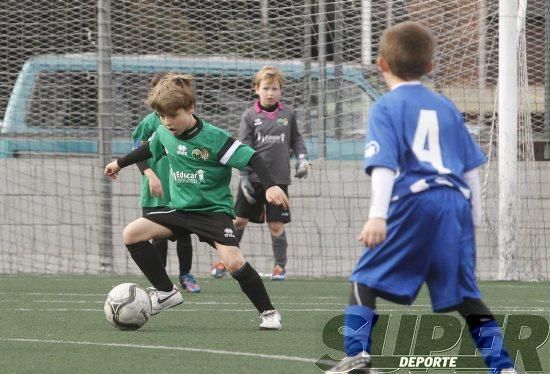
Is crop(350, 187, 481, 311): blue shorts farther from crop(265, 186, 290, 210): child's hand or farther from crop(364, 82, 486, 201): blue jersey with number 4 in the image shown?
crop(265, 186, 290, 210): child's hand

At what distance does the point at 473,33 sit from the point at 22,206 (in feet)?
14.7

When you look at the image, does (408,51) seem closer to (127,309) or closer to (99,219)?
(127,309)

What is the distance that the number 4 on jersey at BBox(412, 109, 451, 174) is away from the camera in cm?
477

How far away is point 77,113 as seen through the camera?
1216 cm

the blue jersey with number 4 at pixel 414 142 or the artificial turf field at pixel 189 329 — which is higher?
the blue jersey with number 4 at pixel 414 142

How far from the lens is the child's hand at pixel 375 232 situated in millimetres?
4586

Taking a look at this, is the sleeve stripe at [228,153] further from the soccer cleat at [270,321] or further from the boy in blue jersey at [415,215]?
the boy in blue jersey at [415,215]

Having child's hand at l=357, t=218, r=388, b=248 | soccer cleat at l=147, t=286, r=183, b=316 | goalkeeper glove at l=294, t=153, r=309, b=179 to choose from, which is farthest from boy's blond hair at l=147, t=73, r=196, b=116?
goalkeeper glove at l=294, t=153, r=309, b=179

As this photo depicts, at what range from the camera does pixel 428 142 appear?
4781 mm

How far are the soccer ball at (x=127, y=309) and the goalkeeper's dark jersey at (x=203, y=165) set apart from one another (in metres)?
0.57

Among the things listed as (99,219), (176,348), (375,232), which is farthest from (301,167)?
(375,232)

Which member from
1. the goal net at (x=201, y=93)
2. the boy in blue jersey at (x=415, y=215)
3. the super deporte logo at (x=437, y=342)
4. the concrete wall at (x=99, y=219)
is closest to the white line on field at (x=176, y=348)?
the super deporte logo at (x=437, y=342)

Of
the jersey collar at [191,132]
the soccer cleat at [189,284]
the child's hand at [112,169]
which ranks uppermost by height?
the jersey collar at [191,132]

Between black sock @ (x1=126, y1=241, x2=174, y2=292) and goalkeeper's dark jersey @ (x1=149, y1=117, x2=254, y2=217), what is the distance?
0.31m
